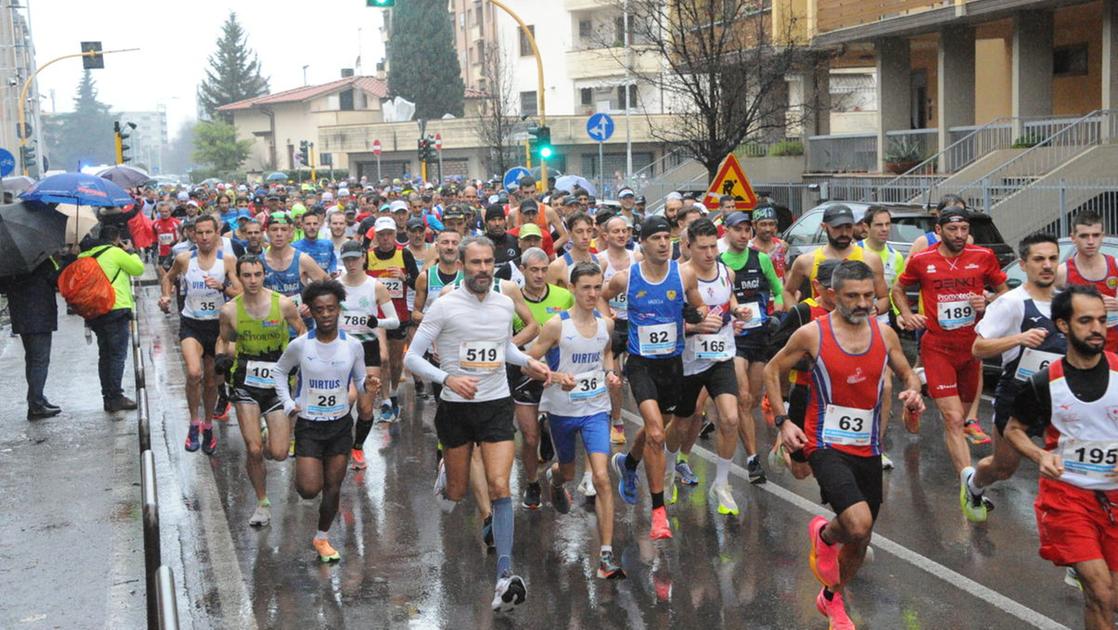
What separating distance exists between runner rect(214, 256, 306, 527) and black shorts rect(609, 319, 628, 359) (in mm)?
2219

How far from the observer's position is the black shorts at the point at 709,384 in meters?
9.06

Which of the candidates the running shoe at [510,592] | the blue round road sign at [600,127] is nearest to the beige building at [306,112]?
the blue round road sign at [600,127]

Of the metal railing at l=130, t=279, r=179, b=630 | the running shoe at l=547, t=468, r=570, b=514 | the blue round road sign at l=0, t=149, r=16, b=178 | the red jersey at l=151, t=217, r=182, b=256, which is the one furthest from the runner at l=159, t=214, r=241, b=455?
the red jersey at l=151, t=217, r=182, b=256

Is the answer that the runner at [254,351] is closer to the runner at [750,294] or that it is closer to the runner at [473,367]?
the runner at [473,367]

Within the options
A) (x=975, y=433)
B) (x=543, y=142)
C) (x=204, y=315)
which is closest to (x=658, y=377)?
(x=975, y=433)

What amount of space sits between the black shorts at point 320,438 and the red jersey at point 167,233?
1586 centimetres

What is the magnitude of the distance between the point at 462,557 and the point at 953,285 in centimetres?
387

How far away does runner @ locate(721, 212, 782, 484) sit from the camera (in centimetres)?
1048

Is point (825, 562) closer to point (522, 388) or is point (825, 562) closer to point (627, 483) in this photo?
point (627, 483)

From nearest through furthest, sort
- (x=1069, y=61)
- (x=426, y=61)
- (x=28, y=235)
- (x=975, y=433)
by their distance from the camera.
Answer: (x=975, y=433) → (x=28, y=235) → (x=1069, y=61) → (x=426, y=61)

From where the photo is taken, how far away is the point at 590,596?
7367 mm

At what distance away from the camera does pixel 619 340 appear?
966cm

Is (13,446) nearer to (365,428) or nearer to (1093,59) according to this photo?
(365,428)

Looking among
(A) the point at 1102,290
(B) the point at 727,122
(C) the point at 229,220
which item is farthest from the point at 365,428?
(B) the point at 727,122
